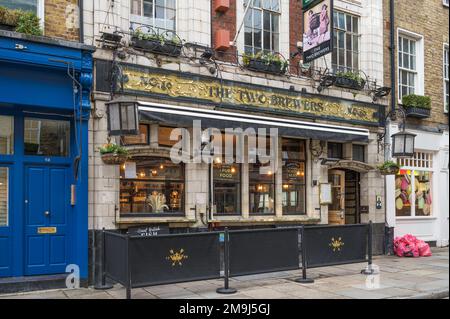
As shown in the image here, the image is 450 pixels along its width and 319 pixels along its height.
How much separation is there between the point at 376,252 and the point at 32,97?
33.4ft

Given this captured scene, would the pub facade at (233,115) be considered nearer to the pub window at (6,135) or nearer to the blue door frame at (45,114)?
the blue door frame at (45,114)

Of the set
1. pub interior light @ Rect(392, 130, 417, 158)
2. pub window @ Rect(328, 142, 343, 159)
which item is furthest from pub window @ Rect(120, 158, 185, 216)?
pub interior light @ Rect(392, 130, 417, 158)

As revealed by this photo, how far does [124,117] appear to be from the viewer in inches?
368

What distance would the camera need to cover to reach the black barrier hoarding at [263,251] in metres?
9.02

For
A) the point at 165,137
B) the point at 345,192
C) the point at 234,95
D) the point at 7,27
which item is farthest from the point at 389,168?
the point at 7,27

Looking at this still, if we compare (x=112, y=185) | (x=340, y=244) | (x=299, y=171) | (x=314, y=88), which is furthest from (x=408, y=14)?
(x=112, y=185)

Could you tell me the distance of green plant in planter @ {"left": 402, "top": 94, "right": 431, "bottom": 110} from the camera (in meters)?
15.3

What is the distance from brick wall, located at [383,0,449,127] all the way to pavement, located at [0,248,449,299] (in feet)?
21.3

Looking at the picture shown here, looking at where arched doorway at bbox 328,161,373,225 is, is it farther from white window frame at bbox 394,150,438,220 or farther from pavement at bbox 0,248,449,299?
pavement at bbox 0,248,449,299

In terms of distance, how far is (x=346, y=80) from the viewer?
1384 cm

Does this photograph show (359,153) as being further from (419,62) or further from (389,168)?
(419,62)

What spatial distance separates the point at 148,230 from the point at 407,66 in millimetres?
10351

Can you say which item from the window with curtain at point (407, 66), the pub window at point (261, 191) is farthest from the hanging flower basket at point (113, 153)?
the window with curtain at point (407, 66)
